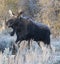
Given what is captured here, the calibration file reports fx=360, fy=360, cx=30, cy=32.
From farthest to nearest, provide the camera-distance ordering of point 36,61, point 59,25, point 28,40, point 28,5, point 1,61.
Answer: point 28,5
point 59,25
point 28,40
point 36,61
point 1,61

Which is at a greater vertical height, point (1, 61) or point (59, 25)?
point (1, 61)

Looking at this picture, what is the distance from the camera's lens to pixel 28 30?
11.5m

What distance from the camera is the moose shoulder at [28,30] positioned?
11445 mm

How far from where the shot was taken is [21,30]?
37.7 ft

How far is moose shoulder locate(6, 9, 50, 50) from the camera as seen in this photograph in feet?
37.6

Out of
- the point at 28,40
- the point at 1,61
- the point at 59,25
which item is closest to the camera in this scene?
the point at 1,61

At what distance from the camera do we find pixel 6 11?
25.4m

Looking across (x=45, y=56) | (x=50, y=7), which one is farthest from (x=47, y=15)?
(x=45, y=56)

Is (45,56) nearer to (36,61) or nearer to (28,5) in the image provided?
(36,61)

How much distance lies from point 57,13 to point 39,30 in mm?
9919

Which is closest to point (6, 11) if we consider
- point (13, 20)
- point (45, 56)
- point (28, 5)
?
point (28, 5)

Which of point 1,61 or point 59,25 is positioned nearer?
point 1,61

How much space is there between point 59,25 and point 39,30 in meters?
8.96

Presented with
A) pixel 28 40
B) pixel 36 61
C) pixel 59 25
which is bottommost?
pixel 59 25
